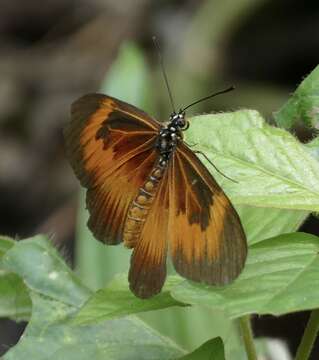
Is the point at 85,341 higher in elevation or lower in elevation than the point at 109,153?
lower

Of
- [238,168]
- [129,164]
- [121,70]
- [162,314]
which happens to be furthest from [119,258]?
[238,168]

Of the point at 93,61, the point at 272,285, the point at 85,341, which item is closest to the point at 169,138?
the point at 85,341

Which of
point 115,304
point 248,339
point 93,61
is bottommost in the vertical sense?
point 93,61

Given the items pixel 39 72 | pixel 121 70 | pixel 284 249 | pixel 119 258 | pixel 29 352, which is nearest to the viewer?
pixel 284 249

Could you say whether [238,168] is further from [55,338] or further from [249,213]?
[55,338]

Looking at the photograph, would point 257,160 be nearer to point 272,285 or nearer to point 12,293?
point 272,285

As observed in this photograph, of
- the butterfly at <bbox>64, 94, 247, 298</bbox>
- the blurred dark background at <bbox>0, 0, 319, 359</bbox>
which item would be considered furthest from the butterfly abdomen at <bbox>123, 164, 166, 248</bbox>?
the blurred dark background at <bbox>0, 0, 319, 359</bbox>
